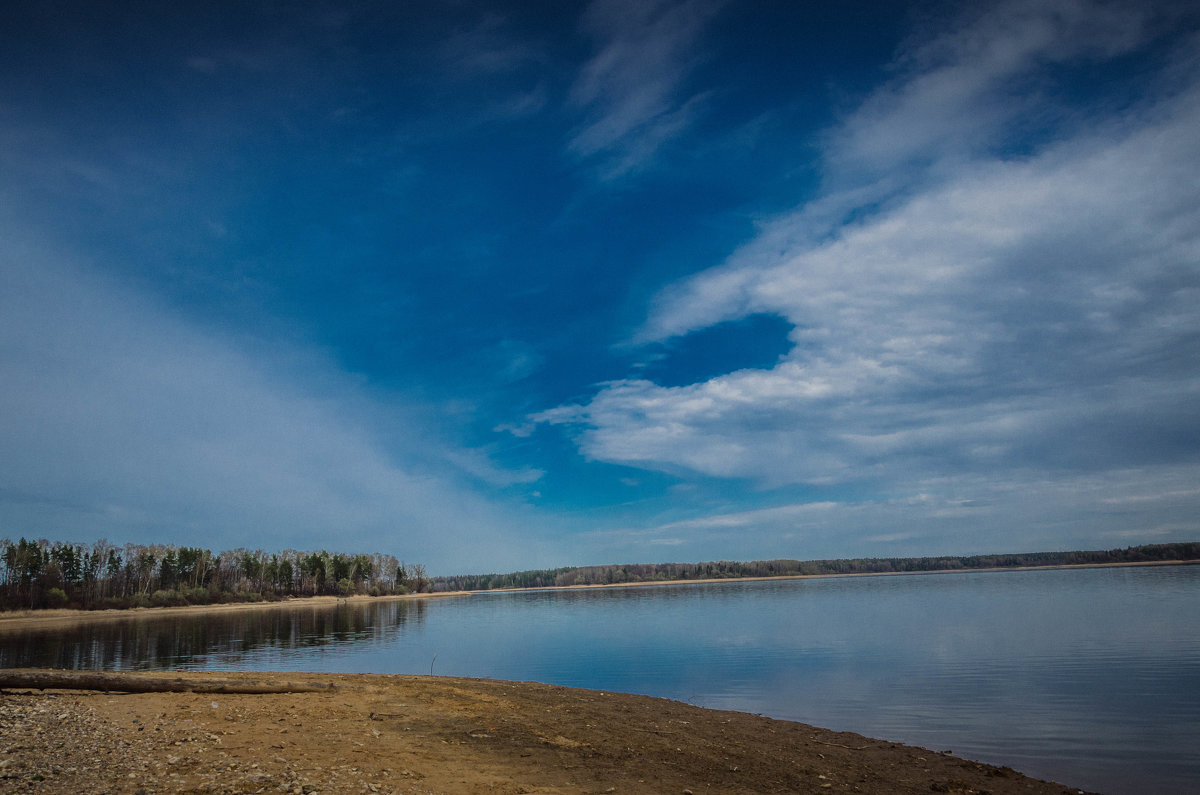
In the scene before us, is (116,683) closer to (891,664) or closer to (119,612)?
(891,664)

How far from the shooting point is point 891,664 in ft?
102

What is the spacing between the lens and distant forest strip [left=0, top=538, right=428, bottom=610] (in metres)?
126

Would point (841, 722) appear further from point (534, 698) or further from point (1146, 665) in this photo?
point (1146, 665)

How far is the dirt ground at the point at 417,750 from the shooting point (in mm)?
9336

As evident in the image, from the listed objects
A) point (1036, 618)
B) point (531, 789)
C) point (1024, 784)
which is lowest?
point (1036, 618)

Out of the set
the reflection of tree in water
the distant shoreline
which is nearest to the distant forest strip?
the distant shoreline

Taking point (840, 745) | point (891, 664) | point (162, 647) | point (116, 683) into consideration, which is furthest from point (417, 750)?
point (162, 647)

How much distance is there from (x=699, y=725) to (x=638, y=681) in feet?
43.1

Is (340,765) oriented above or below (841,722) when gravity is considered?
above

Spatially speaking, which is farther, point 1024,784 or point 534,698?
point 534,698

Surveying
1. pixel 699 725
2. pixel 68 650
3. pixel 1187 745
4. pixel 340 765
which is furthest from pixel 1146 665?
pixel 68 650

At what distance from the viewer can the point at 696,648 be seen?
4053 centimetres

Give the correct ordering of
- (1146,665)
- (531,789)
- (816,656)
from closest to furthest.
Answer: (531,789) → (1146,665) → (816,656)

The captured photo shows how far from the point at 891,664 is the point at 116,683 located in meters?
31.9
